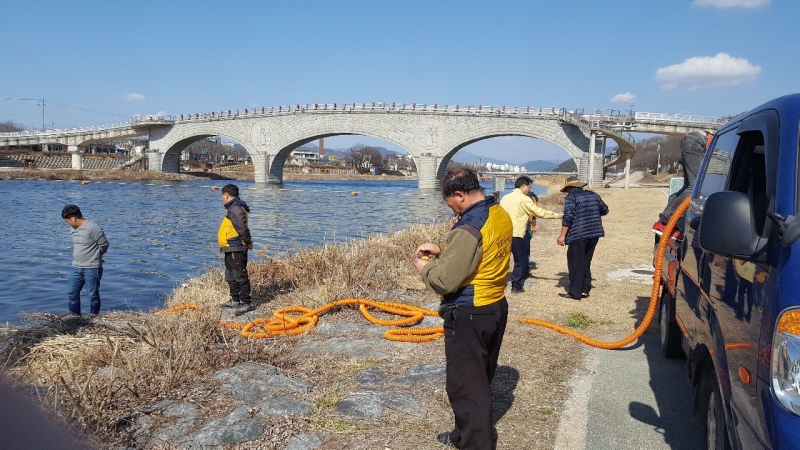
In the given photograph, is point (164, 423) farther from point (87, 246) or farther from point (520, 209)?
point (520, 209)

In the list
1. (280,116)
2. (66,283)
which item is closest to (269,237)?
(66,283)

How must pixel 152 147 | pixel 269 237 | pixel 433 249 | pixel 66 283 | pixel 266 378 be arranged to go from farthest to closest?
1. pixel 152 147
2. pixel 269 237
3. pixel 66 283
4. pixel 266 378
5. pixel 433 249

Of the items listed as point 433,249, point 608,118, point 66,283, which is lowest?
point 66,283

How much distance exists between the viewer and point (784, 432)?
2.16 m

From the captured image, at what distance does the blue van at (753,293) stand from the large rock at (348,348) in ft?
9.91

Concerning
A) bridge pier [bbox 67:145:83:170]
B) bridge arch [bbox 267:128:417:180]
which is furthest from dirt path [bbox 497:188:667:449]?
bridge pier [bbox 67:145:83:170]

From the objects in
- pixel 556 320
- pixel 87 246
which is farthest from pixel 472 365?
pixel 87 246

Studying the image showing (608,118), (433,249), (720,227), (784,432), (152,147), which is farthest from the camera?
(152,147)

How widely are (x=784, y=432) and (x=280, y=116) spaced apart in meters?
69.2

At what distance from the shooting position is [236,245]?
873cm

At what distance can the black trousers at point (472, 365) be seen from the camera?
3.77m

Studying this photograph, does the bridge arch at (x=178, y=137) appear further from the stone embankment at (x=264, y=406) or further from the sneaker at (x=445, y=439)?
the sneaker at (x=445, y=439)

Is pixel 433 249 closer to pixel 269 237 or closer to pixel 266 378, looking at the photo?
pixel 266 378

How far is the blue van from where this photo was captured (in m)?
2.23
